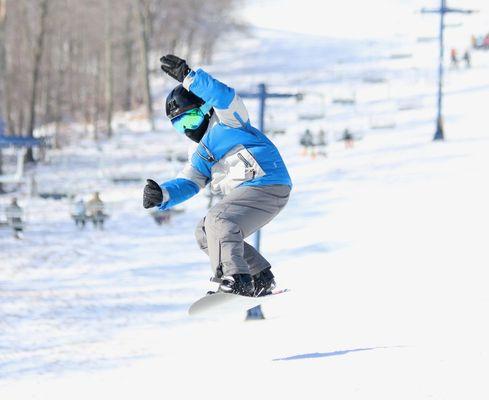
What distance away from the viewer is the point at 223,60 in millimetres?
71250

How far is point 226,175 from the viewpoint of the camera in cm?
718

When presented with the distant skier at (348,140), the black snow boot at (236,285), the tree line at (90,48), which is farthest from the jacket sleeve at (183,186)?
the tree line at (90,48)

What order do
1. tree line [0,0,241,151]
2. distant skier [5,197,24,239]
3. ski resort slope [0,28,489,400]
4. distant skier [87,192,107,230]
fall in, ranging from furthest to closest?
tree line [0,0,241,151], distant skier [87,192,107,230], distant skier [5,197,24,239], ski resort slope [0,28,489,400]

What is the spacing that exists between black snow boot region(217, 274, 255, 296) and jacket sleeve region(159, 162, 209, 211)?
0.65 m

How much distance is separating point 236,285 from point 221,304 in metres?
0.18

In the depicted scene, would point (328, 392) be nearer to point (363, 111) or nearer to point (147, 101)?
point (363, 111)

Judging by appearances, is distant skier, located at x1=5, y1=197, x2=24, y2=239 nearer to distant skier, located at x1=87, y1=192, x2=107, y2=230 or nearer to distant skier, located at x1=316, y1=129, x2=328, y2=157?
distant skier, located at x1=87, y1=192, x2=107, y2=230

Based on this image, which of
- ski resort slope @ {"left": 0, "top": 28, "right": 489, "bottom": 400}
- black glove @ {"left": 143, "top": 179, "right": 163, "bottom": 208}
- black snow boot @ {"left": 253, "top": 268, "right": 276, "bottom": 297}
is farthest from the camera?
black snow boot @ {"left": 253, "top": 268, "right": 276, "bottom": 297}

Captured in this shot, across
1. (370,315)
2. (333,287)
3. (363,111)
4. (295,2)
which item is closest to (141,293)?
(333,287)

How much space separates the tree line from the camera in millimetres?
43062

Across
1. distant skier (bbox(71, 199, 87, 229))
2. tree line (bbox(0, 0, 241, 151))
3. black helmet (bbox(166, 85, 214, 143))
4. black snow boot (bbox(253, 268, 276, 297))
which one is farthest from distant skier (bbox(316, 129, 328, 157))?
black helmet (bbox(166, 85, 214, 143))

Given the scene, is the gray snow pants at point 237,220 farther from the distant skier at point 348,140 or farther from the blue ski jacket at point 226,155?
the distant skier at point 348,140

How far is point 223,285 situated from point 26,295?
9455 millimetres

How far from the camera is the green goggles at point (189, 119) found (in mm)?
6988
